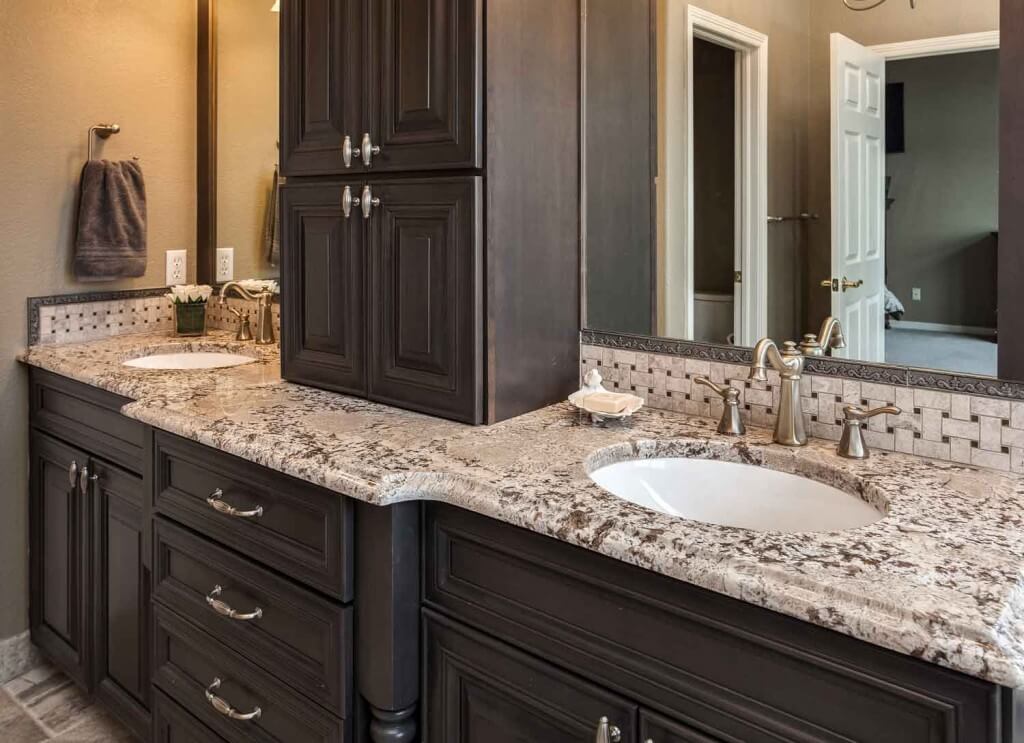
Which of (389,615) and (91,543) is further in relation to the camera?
(91,543)

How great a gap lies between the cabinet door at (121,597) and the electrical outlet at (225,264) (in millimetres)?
856

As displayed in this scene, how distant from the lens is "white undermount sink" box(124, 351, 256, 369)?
2.38m

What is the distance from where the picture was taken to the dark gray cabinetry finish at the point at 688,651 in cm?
78

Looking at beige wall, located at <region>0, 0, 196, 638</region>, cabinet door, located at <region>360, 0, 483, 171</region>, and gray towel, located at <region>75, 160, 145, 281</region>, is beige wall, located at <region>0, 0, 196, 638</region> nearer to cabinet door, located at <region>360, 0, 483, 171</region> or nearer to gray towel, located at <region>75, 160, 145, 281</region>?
gray towel, located at <region>75, 160, 145, 281</region>

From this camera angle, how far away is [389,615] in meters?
1.25

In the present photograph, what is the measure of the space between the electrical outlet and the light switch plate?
0.12 m

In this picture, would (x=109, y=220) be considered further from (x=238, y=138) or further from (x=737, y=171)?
(x=737, y=171)

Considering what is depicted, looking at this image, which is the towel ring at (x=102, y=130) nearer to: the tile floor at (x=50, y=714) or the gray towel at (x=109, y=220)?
the gray towel at (x=109, y=220)

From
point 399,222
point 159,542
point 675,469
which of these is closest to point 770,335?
point 675,469

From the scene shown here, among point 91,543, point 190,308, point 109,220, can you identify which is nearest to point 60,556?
point 91,543

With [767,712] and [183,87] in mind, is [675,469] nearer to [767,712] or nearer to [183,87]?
[767,712]

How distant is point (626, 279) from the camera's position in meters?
1.71

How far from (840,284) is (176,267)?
215cm

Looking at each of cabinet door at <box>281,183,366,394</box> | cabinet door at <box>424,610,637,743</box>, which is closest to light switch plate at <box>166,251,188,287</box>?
cabinet door at <box>281,183,366,394</box>
